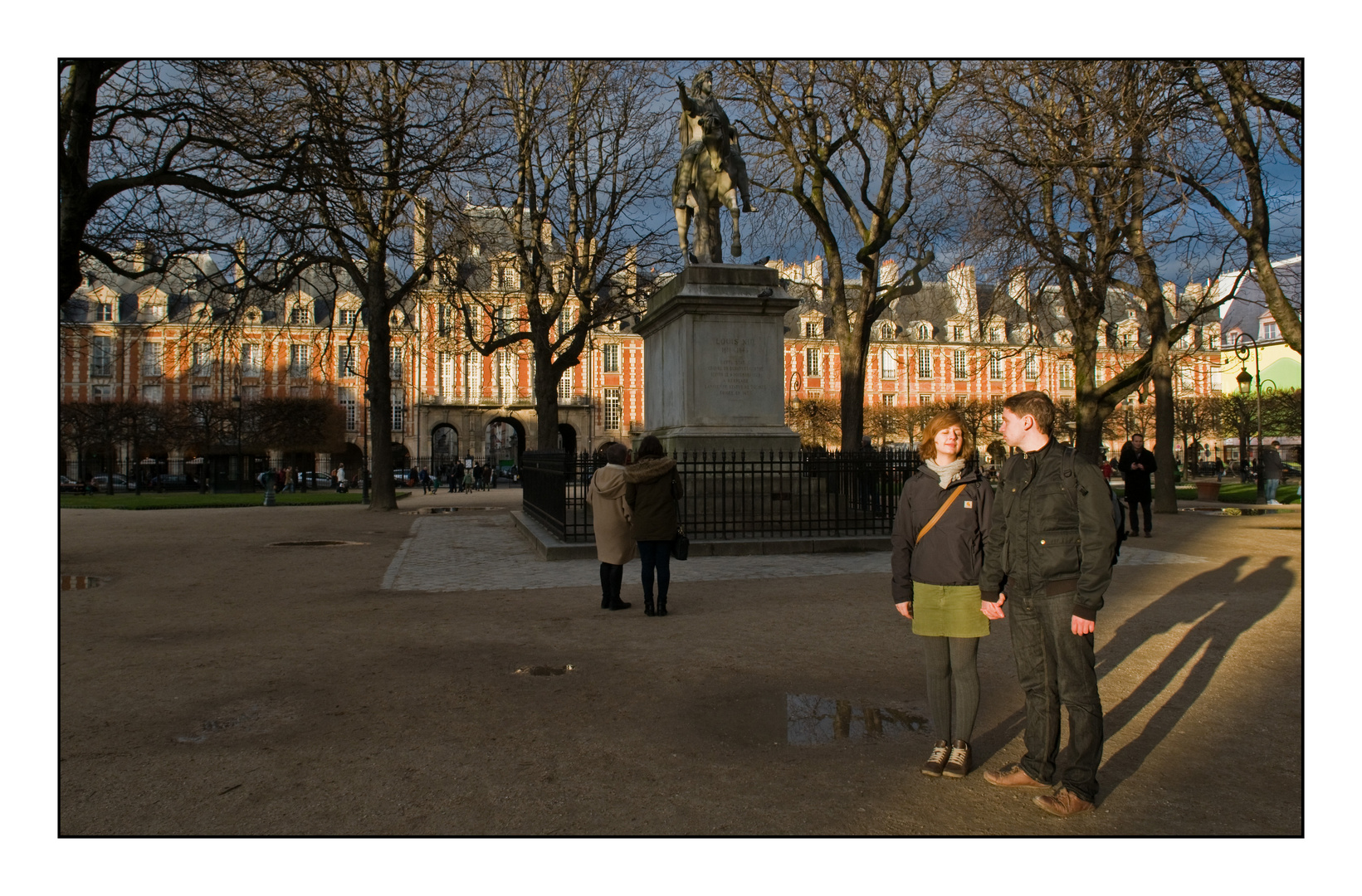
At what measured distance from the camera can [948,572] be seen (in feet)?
12.7

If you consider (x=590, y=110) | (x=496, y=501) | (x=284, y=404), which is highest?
(x=590, y=110)

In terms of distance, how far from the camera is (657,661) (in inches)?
Result: 232

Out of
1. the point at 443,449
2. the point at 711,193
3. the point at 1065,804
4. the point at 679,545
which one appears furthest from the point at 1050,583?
the point at 443,449

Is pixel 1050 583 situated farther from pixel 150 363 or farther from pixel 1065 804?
pixel 150 363

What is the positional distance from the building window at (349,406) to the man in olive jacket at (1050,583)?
2393 inches

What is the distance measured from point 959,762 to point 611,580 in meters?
4.27

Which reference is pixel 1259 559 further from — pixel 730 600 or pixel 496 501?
pixel 496 501

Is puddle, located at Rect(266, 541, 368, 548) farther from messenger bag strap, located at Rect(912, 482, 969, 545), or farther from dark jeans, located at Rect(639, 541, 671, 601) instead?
messenger bag strap, located at Rect(912, 482, 969, 545)

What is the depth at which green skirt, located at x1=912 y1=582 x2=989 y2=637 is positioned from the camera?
389cm

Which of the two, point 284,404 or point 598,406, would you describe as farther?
point 598,406

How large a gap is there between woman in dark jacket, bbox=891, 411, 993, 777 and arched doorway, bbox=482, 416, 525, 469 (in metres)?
58.8

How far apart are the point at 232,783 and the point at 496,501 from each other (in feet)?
87.8

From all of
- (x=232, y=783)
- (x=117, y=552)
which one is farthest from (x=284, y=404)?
(x=232, y=783)

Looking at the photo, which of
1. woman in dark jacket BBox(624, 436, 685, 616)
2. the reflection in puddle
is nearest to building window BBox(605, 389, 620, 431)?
woman in dark jacket BBox(624, 436, 685, 616)
